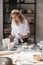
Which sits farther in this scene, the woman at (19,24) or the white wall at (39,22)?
the white wall at (39,22)

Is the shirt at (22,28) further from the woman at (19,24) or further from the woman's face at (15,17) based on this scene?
the woman's face at (15,17)

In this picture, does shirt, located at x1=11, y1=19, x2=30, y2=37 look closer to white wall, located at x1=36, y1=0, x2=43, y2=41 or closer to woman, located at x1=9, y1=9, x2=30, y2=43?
woman, located at x1=9, y1=9, x2=30, y2=43

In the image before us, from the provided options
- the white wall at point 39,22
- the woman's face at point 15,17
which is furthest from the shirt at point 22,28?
the white wall at point 39,22

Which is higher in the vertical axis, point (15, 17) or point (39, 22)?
point (15, 17)

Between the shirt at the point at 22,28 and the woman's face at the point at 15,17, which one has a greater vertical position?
the woman's face at the point at 15,17

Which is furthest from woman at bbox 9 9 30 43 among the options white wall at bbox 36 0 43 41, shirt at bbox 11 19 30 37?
white wall at bbox 36 0 43 41

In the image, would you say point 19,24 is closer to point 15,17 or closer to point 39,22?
point 15,17

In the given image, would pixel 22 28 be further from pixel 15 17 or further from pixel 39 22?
pixel 39 22

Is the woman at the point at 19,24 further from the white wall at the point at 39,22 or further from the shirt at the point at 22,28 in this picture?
the white wall at the point at 39,22

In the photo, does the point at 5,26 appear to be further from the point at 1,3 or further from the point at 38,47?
the point at 38,47

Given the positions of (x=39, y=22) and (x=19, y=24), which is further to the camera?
(x=39, y=22)

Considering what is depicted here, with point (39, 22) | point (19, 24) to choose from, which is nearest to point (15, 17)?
point (19, 24)

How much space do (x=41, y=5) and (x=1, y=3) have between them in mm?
1105

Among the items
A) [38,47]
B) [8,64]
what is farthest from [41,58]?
[38,47]
